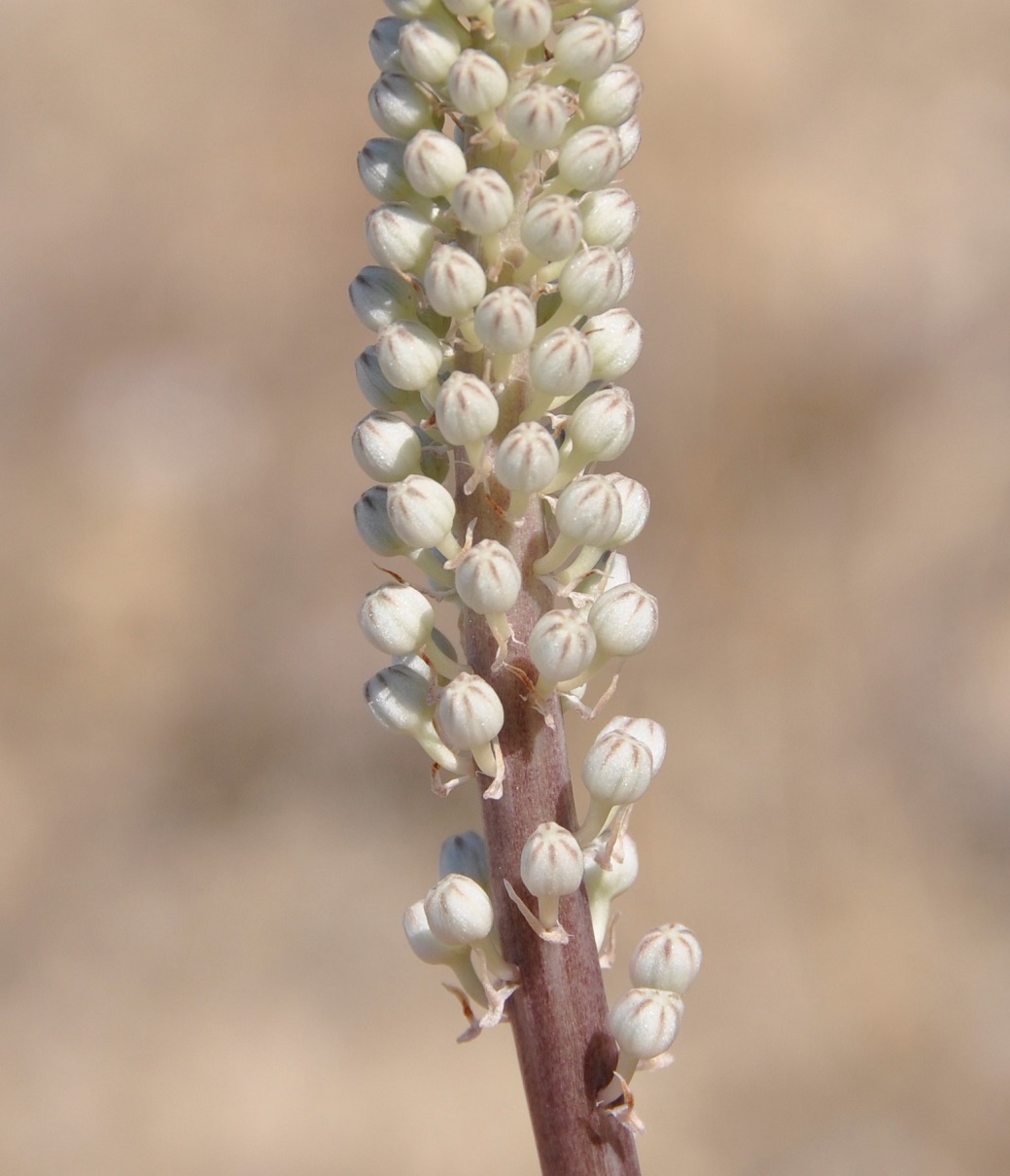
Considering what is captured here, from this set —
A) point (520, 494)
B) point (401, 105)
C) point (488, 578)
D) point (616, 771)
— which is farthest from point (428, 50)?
point (616, 771)

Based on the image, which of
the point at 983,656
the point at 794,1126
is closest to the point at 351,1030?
the point at 794,1126

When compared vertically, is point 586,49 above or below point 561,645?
above

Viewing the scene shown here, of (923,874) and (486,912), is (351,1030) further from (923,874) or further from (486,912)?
(486,912)

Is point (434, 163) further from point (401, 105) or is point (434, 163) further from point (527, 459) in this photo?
point (527, 459)

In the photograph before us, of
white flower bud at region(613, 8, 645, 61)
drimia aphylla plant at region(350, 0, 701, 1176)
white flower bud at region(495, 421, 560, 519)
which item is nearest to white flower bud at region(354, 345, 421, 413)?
drimia aphylla plant at region(350, 0, 701, 1176)

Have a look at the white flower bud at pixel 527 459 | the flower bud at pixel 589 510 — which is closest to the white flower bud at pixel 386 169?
the white flower bud at pixel 527 459

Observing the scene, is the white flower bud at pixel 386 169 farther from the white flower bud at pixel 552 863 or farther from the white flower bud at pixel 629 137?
the white flower bud at pixel 552 863
